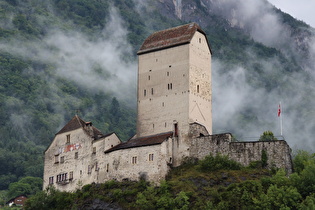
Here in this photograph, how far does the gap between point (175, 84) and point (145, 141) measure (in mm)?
7955

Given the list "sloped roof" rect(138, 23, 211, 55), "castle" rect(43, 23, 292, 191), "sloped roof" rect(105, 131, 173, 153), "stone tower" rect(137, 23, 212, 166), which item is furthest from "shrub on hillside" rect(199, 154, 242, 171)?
"sloped roof" rect(138, 23, 211, 55)

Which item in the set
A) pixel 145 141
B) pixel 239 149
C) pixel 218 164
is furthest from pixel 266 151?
pixel 145 141

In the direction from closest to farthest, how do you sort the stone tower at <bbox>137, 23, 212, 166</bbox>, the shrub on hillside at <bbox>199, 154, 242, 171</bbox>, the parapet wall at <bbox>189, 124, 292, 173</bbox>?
the parapet wall at <bbox>189, 124, 292, 173</bbox>, the shrub on hillside at <bbox>199, 154, 242, 171</bbox>, the stone tower at <bbox>137, 23, 212, 166</bbox>

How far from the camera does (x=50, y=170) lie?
285 ft

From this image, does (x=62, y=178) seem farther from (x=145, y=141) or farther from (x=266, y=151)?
(x=266, y=151)

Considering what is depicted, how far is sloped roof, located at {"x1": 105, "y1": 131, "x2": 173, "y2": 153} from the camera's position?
79.2m

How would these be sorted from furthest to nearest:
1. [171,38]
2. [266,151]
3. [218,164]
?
[171,38] < [218,164] < [266,151]

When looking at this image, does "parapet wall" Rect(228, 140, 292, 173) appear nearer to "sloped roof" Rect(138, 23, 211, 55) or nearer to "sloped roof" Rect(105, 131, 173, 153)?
"sloped roof" Rect(105, 131, 173, 153)

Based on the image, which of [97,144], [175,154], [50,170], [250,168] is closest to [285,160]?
[250,168]

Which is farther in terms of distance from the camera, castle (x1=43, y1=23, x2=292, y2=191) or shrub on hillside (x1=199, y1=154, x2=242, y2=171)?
castle (x1=43, y1=23, x2=292, y2=191)

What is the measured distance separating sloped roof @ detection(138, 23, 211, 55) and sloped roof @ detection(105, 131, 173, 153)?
10.8 meters

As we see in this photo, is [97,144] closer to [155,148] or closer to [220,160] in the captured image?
[155,148]

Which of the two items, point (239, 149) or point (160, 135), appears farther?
point (160, 135)

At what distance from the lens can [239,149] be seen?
77.9 metres
